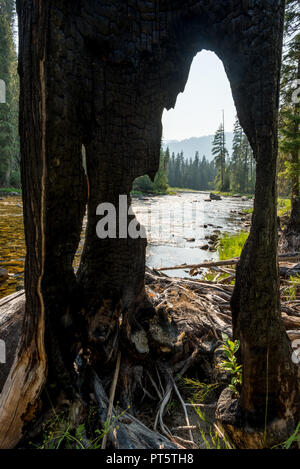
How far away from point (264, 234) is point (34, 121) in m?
1.17

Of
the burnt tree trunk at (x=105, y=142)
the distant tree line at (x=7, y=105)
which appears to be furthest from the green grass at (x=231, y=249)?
the distant tree line at (x=7, y=105)

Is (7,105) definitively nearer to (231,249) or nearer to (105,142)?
(231,249)

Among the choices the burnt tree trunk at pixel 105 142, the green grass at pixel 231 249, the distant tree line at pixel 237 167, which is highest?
the distant tree line at pixel 237 167

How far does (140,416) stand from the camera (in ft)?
4.91

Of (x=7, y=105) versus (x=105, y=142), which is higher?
(x=7, y=105)

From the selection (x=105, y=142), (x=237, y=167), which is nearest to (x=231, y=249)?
(x=105, y=142)

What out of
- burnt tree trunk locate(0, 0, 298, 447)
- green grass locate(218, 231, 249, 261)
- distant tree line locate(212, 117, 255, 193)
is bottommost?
green grass locate(218, 231, 249, 261)

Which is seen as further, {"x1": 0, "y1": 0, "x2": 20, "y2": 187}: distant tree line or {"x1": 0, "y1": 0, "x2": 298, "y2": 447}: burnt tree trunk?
{"x1": 0, "y1": 0, "x2": 20, "y2": 187}: distant tree line

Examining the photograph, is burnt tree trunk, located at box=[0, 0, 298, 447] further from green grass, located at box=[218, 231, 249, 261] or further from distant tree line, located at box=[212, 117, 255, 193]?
distant tree line, located at box=[212, 117, 255, 193]

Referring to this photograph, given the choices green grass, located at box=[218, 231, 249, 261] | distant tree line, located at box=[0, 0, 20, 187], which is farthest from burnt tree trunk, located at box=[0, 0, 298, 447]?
distant tree line, located at box=[0, 0, 20, 187]

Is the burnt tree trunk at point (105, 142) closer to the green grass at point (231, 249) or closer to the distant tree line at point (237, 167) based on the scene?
the green grass at point (231, 249)

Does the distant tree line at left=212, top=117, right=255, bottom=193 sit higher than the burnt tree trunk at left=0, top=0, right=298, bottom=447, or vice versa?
the distant tree line at left=212, top=117, right=255, bottom=193

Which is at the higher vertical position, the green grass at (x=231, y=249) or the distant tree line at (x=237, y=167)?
the distant tree line at (x=237, y=167)

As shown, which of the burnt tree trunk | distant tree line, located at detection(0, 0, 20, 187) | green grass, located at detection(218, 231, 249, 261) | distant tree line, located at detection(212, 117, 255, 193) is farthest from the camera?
distant tree line, located at detection(212, 117, 255, 193)
